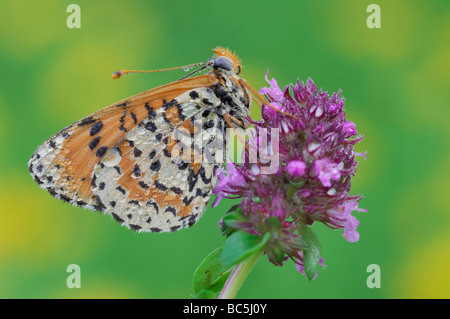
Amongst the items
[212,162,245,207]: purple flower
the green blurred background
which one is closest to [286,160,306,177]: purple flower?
[212,162,245,207]: purple flower

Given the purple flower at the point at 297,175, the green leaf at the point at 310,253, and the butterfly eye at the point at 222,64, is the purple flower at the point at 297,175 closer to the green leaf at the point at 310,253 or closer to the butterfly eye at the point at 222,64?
the green leaf at the point at 310,253

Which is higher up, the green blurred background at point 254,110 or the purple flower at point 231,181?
the green blurred background at point 254,110

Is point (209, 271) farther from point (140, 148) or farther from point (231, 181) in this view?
point (140, 148)

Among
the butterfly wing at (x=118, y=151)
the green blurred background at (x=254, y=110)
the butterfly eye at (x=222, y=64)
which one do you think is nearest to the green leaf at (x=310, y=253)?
the butterfly wing at (x=118, y=151)

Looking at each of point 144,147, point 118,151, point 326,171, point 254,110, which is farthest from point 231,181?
point 254,110

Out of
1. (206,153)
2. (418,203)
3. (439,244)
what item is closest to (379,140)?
(418,203)

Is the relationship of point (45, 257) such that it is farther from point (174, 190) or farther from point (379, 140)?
point (379, 140)
